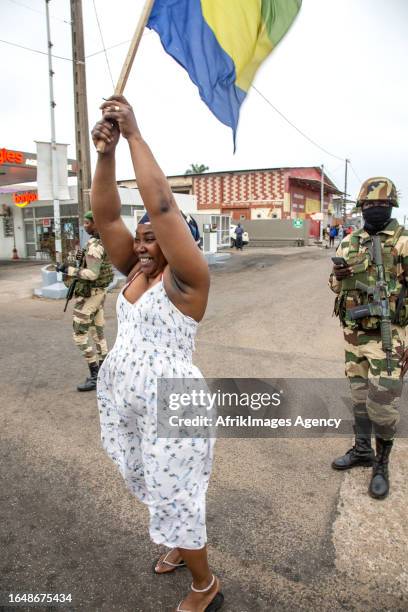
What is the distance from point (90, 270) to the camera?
15.3ft

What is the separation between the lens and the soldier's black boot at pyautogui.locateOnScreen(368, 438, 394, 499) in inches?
112

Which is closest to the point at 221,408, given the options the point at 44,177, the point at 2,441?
the point at 2,441

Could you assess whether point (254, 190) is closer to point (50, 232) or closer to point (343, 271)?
point (50, 232)

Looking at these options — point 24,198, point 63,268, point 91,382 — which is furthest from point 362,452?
point 24,198

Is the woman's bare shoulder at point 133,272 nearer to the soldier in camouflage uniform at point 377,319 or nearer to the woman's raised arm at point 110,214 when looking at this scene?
the woman's raised arm at point 110,214

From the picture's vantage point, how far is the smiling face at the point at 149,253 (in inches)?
73.5

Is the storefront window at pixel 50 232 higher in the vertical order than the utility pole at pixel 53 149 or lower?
lower

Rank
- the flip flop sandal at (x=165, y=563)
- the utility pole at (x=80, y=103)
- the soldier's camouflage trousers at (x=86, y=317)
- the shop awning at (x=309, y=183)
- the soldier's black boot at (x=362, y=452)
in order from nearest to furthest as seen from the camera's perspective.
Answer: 1. the flip flop sandal at (x=165, y=563)
2. the soldier's black boot at (x=362, y=452)
3. the soldier's camouflage trousers at (x=86, y=317)
4. the utility pole at (x=80, y=103)
5. the shop awning at (x=309, y=183)

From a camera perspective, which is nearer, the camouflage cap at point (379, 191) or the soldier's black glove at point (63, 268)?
the camouflage cap at point (379, 191)

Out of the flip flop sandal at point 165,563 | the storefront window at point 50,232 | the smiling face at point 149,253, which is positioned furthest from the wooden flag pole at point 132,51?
the storefront window at point 50,232

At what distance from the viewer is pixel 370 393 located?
2.96 metres

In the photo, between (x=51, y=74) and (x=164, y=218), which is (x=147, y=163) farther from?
(x=51, y=74)

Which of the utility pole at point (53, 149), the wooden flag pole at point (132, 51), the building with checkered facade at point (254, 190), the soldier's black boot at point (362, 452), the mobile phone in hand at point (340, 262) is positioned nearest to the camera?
the wooden flag pole at point (132, 51)

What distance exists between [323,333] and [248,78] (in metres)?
4.91
